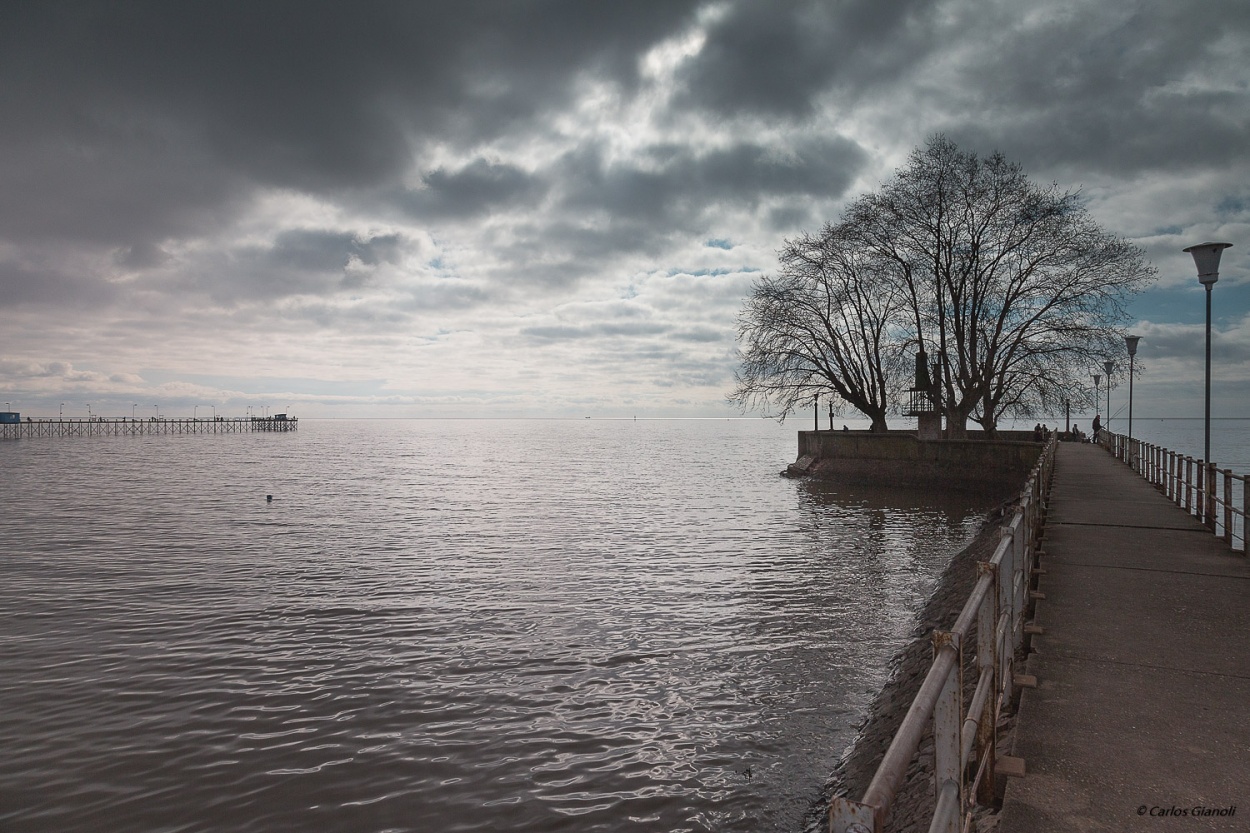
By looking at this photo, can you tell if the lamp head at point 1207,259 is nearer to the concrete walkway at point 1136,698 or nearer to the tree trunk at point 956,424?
the concrete walkway at point 1136,698

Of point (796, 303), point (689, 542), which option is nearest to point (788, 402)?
point (796, 303)

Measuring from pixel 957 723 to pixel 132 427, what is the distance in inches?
8164

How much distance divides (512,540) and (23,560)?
35.7 ft

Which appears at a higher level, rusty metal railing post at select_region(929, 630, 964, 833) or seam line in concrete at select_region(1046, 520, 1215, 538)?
rusty metal railing post at select_region(929, 630, 964, 833)

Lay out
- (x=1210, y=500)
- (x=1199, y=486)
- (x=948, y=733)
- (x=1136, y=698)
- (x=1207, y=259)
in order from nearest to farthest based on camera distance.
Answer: (x=948, y=733)
(x=1136, y=698)
(x=1210, y=500)
(x=1199, y=486)
(x=1207, y=259)

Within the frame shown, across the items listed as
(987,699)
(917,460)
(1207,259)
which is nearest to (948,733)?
(987,699)

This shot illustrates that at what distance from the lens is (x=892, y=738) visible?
5.57 meters

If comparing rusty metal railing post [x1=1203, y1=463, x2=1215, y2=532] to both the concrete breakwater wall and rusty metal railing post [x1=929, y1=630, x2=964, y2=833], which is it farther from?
the concrete breakwater wall

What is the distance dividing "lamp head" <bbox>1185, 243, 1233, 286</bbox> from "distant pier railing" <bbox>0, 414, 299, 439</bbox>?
17527cm

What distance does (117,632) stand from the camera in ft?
33.6

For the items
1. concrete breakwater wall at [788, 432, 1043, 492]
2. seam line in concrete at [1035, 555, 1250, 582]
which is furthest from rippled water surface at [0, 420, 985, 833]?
concrete breakwater wall at [788, 432, 1043, 492]

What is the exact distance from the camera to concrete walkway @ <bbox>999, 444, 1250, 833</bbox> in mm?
3258

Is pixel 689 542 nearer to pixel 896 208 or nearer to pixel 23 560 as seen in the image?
pixel 23 560

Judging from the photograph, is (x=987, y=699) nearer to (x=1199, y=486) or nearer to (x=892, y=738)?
(x=892, y=738)
